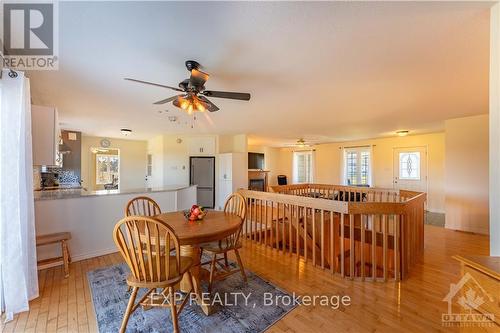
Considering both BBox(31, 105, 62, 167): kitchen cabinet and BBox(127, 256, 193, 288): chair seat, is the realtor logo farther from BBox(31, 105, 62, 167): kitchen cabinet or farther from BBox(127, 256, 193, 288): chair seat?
BBox(31, 105, 62, 167): kitchen cabinet

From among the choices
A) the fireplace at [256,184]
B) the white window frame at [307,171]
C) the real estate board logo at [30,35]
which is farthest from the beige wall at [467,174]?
the real estate board logo at [30,35]

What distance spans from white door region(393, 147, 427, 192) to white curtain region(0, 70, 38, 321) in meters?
8.62

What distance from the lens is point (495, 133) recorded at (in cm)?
134

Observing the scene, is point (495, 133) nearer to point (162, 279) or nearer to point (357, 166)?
point (162, 279)

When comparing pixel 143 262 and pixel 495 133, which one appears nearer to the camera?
pixel 495 133

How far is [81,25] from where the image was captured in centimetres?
161

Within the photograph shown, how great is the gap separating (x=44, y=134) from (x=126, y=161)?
5.98 meters

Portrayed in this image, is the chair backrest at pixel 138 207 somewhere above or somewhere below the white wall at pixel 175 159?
below

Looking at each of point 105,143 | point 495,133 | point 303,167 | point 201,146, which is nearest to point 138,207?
point 495,133

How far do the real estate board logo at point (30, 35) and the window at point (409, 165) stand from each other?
8450 millimetres

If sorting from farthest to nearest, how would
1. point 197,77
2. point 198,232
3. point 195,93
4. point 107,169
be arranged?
point 107,169
point 195,93
point 197,77
point 198,232

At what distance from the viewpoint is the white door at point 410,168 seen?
6574mm

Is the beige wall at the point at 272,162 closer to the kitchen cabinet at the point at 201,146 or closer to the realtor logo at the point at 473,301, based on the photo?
the kitchen cabinet at the point at 201,146

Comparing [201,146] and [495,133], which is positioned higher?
[201,146]
